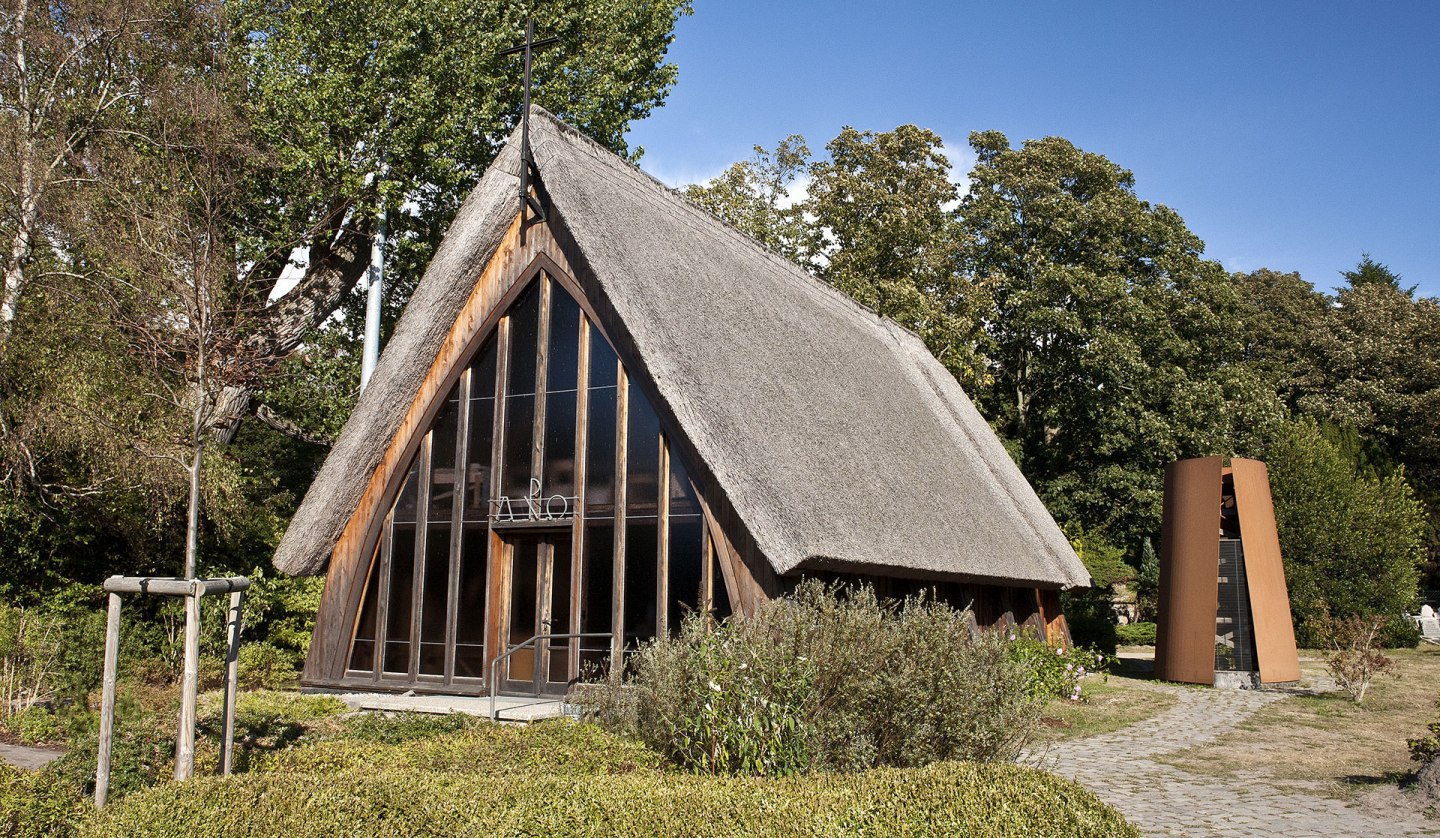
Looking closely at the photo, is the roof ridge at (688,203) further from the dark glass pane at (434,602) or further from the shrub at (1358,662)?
the shrub at (1358,662)

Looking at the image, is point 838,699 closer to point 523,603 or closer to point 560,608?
point 560,608

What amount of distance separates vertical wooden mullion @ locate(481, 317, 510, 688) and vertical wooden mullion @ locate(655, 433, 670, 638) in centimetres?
233

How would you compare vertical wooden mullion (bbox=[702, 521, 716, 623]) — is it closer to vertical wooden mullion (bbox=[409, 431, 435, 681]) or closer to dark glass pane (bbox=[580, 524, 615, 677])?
dark glass pane (bbox=[580, 524, 615, 677])

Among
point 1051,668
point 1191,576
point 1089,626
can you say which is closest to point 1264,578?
point 1191,576

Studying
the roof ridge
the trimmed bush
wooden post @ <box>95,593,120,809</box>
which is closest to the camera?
wooden post @ <box>95,593,120,809</box>

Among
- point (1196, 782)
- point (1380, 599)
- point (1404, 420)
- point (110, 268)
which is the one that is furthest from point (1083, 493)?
point (110, 268)

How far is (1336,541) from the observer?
28.0 metres

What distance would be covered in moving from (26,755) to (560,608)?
550 centimetres

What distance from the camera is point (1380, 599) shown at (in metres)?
27.8

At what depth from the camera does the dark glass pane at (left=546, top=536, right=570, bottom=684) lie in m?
12.6

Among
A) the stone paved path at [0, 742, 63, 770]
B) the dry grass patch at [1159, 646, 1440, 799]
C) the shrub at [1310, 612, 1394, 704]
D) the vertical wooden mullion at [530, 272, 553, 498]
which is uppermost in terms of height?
the vertical wooden mullion at [530, 272, 553, 498]

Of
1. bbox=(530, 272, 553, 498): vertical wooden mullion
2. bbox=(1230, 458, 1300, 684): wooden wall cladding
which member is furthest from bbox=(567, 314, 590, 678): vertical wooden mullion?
bbox=(1230, 458, 1300, 684): wooden wall cladding

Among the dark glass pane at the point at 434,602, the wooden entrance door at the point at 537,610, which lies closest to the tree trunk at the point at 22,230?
the dark glass pane at the point at 434,602

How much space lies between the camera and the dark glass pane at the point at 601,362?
12969 mm
